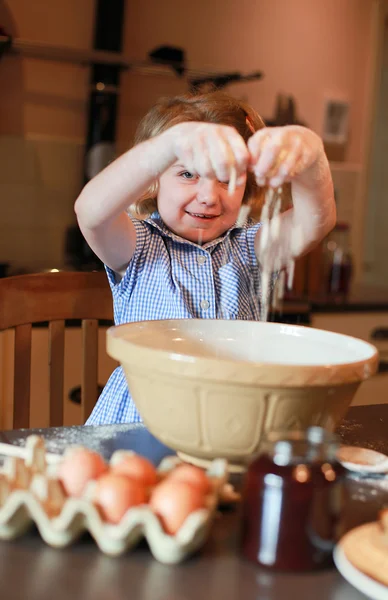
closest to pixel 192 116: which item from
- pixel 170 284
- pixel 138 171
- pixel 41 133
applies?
pixel 170 284

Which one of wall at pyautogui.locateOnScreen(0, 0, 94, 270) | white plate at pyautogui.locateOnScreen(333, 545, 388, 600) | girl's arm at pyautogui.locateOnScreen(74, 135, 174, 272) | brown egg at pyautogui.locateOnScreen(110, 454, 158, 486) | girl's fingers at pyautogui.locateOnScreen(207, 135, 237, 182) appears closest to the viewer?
white plate at pyautogui.locateOnScreen(333, 545, 388, 600)

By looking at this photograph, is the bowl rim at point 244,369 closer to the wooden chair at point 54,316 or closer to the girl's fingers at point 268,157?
the girl's fingers at point 268,157

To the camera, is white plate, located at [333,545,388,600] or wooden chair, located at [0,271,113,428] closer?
white plate, located at [333,545,388,600]

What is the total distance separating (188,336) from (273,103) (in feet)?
6.94

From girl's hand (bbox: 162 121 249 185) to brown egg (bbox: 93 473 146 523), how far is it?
0.36m

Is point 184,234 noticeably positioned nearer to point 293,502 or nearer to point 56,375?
point 56,375

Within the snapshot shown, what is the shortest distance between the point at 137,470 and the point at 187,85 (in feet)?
7.62

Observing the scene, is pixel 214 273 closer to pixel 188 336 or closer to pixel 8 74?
pixel 188 336

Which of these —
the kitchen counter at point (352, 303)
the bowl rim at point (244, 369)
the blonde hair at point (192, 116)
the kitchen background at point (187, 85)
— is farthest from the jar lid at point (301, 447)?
the kitchen counter at point (352, 303)

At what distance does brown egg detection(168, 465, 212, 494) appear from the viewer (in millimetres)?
684

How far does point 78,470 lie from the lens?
0.69 metres

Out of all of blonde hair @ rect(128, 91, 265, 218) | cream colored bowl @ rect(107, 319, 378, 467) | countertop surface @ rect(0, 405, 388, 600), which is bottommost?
countertop surface @ rect(0, 405, 388, 600)

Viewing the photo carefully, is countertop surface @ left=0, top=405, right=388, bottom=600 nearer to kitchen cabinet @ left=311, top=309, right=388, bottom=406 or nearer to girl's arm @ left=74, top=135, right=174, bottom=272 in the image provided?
girl's arm @ left=74, top=135, right=174, bottom=272

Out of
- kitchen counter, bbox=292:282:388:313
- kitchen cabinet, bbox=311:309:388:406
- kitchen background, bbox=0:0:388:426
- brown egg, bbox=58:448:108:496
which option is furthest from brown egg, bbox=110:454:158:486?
kitchen cabinet, bbox=311:309:388:406
